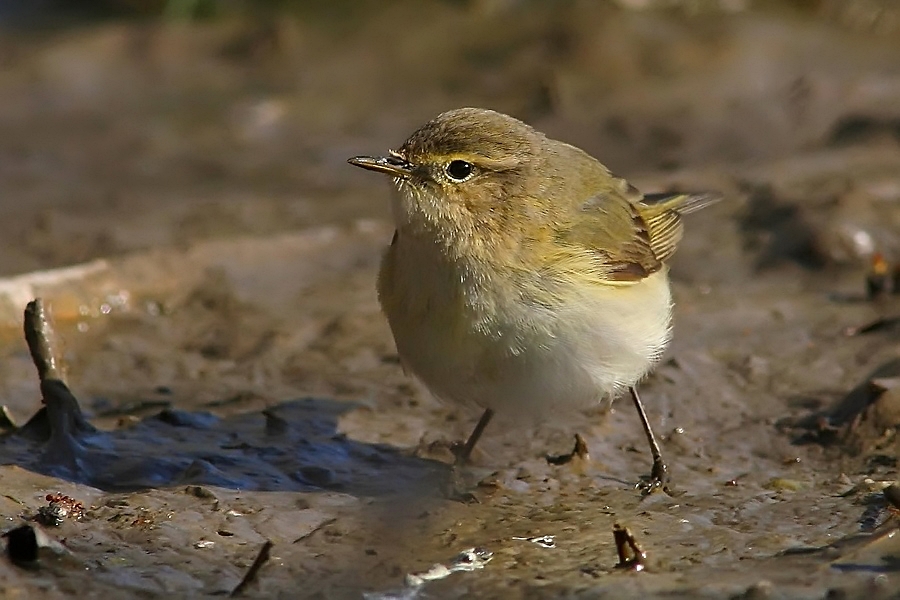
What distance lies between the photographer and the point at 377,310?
7.04m

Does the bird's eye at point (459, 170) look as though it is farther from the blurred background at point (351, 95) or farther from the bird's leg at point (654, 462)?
the blurred background at point (351, 95)

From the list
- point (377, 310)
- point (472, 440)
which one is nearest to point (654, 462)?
point (472, 440)

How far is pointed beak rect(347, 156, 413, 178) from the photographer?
507 centimetres

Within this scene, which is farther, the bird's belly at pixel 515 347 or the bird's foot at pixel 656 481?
the bird's foot at pixel 656 481

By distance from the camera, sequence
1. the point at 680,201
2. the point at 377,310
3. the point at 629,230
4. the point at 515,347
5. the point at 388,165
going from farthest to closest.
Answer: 1. the point at 377,310
2. the point at 680,201
3. the point at 629,230
4. the point at 388,165
5. the point at 515,347

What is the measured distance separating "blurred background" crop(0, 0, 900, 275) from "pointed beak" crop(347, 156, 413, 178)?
3.30 meters

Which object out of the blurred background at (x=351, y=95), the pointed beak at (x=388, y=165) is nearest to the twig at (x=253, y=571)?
the pointed beak at (x=388, y=165)

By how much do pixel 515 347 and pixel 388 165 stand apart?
0.88 m

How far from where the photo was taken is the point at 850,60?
10344 mm

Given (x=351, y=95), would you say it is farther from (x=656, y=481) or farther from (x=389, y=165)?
(x=656, y=481)

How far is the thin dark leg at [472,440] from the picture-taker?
215 inches

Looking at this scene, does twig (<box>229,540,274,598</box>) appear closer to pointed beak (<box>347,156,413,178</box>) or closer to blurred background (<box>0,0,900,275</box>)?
pointed beak (<box>347,156,413,178</box>)

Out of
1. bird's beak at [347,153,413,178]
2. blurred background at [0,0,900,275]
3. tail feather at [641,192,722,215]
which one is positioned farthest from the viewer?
blurred background at [0,0,900,275]

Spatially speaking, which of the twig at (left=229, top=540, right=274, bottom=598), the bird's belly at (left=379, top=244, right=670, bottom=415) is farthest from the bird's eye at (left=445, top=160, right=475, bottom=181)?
the twig at (left=229, top=540, right=274, bottom=598)
